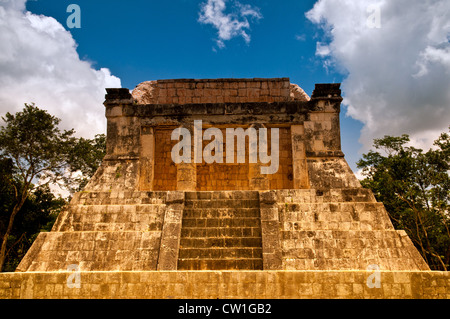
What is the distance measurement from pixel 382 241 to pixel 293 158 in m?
3.88

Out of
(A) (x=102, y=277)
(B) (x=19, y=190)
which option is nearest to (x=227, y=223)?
(A) (x=102, y=277)

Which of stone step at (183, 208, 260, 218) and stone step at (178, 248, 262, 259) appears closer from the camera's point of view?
stone step at (178, 248, 262, 259)

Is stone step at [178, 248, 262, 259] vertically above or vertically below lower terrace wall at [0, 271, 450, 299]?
above

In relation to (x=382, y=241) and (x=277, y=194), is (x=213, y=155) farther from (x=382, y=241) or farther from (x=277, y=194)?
(x=382, y=241)

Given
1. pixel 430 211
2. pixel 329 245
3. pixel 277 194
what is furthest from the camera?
pixel 430 211

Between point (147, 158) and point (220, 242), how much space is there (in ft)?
14.7

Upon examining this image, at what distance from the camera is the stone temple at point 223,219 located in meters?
5.78

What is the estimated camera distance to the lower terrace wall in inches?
222

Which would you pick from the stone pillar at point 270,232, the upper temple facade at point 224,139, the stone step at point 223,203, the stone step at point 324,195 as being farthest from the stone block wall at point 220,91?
the stone pillar at point 270,232

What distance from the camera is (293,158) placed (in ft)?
35.0

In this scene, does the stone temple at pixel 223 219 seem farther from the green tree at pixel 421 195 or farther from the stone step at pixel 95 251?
the green tree at pixel 421 195

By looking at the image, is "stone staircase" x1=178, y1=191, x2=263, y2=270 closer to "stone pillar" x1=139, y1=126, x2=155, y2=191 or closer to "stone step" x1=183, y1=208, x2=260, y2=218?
"stone step" x1=183, y1=208, x2=260, y2=218

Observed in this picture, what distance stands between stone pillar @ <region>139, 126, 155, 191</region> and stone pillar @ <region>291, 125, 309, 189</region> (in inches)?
173
